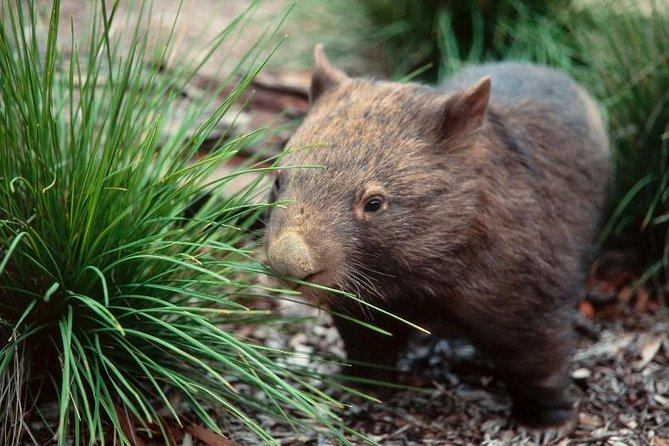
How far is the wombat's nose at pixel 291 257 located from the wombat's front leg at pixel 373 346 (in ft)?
2.17

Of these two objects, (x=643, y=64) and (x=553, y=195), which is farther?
(x=643, y=64)

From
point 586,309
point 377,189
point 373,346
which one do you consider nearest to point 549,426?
point 373,346

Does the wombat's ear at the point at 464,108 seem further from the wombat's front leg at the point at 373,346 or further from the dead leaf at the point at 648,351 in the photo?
the dead leaf at the point at 648,351

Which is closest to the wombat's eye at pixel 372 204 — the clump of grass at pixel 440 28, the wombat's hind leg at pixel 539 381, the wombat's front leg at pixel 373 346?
the wombat's front leg at pixel 373 346

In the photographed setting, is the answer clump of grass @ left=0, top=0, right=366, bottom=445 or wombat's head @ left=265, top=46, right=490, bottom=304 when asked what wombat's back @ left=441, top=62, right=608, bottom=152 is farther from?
clump of grass @ left=0, top=0, right=366, bottom=445

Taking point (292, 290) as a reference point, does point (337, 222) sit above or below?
above

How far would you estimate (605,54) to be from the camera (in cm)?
525

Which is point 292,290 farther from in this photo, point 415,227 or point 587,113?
point 587,113

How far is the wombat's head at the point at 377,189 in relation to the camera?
307cm

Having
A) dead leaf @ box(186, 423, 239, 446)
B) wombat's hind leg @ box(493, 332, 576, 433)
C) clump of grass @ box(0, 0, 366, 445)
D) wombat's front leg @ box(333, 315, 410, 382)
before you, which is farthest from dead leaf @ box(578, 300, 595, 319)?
dead leaf @ box(186, 423, 239, 446)

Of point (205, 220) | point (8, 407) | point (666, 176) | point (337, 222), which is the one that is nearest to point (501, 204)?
point (337, 222)

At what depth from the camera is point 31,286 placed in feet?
10.4

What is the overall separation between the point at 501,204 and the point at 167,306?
1.30m

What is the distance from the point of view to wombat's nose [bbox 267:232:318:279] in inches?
116
